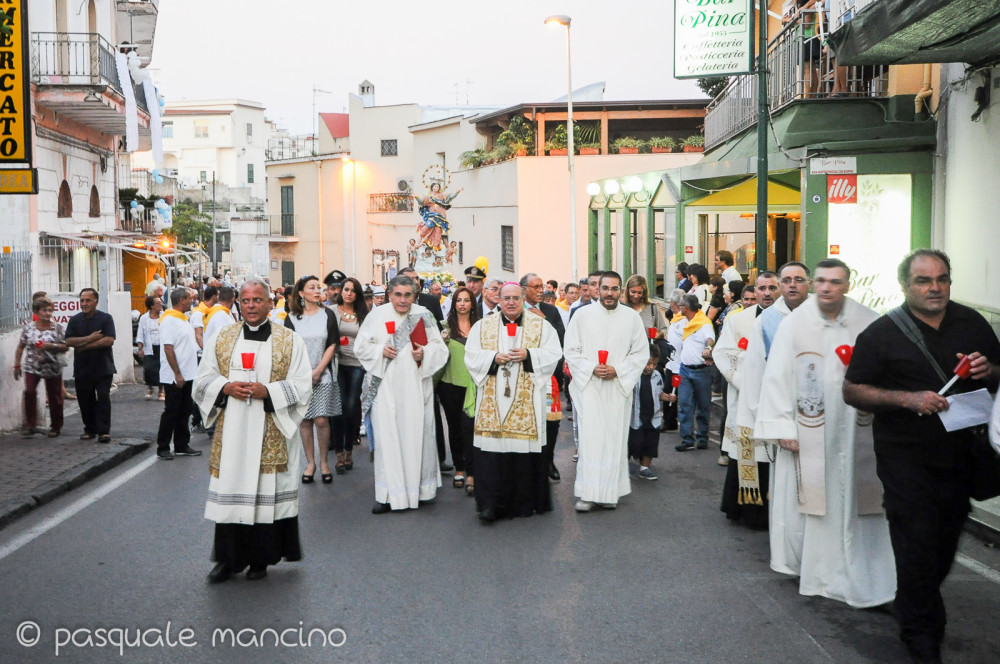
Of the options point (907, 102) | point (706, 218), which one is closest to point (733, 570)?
point (907, 102)

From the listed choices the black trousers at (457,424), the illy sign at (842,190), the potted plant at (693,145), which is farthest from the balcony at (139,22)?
the black trousers at (457,424)

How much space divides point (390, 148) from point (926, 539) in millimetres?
46948

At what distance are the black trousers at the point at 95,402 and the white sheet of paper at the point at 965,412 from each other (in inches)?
388

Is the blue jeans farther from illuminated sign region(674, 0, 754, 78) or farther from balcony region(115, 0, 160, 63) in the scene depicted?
balcony region(115, 0, 160, 63)

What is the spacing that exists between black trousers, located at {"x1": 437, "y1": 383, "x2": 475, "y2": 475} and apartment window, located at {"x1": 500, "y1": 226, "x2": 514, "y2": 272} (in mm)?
24846

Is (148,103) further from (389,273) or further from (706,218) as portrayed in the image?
(389,273)

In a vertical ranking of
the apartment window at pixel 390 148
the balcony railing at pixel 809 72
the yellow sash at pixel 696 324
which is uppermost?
the apartment window at pixel 390 148

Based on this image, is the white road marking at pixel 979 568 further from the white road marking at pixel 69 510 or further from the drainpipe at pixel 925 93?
the drainpipe at pixel 925 93

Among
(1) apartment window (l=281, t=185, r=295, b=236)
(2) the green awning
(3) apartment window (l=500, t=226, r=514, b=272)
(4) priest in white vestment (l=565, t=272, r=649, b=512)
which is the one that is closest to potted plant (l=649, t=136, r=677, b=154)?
(3) apartment window (l=500, t=226, r=514, b=272)

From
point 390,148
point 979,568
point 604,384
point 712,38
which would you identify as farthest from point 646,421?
point 390,148

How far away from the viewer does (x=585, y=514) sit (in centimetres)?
884

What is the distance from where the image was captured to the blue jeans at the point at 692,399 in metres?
12.0

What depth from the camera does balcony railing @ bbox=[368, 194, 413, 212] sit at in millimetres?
49219

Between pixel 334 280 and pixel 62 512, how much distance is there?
Answer: 3.81 m
